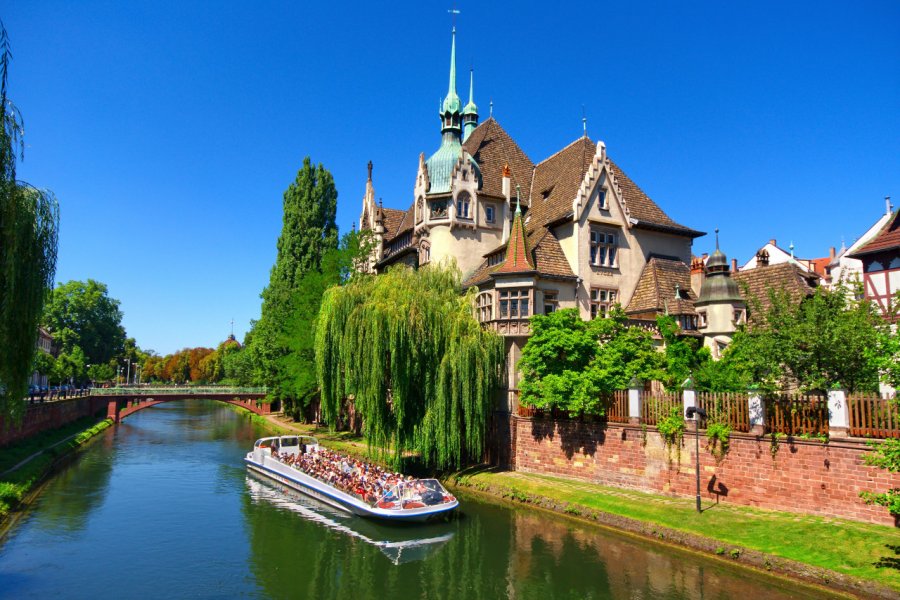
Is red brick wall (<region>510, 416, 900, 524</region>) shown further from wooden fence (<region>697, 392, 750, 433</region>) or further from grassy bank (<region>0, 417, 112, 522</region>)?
grassy bank (<region>0, 417, 112, 522</region>)

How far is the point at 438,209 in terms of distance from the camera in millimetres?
41094

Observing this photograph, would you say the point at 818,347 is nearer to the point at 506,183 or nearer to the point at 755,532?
the point at 755,532

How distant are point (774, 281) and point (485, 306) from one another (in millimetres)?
15940

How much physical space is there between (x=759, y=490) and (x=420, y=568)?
12735mm

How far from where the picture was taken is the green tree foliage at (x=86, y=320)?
100 metres

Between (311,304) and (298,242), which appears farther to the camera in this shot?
(298,242)

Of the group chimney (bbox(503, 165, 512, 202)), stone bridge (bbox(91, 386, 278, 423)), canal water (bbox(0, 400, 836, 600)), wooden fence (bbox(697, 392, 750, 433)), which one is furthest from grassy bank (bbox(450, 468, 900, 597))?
stone bridge (bbox(91, 386, 278, 423))

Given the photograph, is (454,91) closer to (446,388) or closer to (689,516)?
(446,388)

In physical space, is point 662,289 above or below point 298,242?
below

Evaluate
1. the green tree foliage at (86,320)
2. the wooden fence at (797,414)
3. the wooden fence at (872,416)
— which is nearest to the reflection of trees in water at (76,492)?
the wooden fence at (797,414)

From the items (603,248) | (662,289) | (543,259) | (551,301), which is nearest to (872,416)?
(662,289)

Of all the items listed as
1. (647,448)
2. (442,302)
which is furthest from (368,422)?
(647,448)

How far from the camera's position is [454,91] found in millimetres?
Answer: 46875

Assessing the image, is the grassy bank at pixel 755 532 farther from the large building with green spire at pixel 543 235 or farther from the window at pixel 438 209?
the window at pixel 438 209
